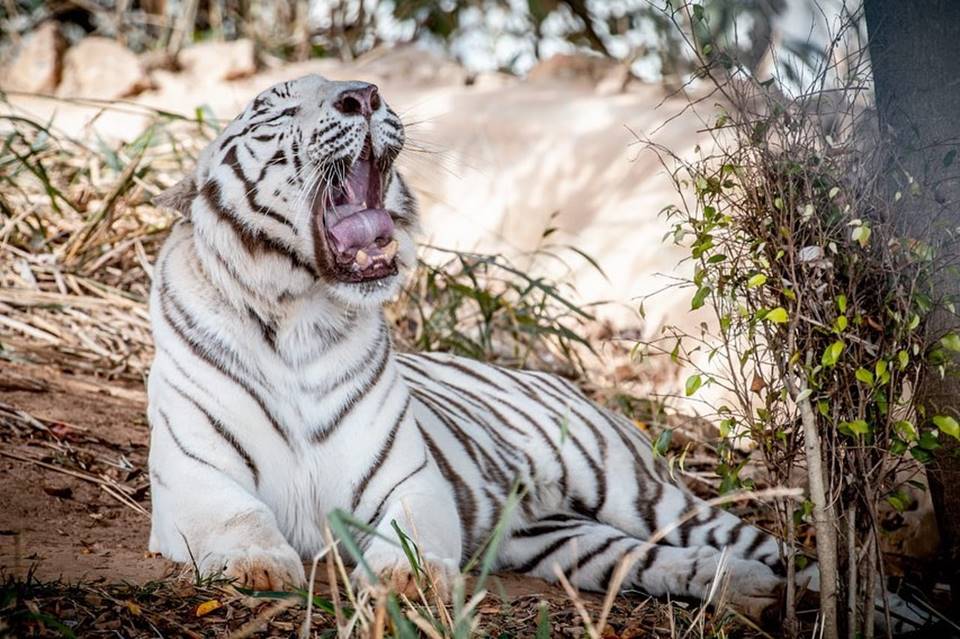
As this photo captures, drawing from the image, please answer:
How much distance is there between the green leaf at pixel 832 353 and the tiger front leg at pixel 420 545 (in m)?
0.86

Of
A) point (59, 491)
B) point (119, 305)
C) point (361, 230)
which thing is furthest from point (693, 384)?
point (119, 305)

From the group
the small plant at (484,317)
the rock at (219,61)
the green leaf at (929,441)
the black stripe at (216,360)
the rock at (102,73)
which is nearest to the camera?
the green leaf at (929,441)

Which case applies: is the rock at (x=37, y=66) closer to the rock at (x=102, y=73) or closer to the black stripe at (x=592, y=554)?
the rock at (x=102, y=73)

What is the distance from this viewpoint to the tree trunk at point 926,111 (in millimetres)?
2152

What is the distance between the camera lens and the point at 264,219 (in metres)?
2.71

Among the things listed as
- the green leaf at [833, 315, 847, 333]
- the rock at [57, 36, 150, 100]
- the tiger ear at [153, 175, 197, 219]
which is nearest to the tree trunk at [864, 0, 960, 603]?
the green leaf at [833, 315, 847, 333]

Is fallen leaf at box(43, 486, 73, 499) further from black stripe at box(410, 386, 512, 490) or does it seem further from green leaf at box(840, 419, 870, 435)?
green leaf at box(840, 419, 870, 435)

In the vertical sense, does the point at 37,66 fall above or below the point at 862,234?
above

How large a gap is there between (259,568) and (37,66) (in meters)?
7.74

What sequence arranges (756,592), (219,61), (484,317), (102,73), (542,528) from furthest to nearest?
(219,61)
(102,73)
(484,317)
(542,528)
(756,592)

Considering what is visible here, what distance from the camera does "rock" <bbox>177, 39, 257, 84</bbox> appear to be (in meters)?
8.79

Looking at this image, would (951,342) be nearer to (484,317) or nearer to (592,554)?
(592,554)

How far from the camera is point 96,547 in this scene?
2.74 m

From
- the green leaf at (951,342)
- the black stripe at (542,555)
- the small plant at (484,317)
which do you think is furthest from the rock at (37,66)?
the green leaf at (951,342)
